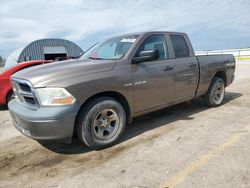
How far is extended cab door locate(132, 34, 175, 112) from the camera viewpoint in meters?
4.05

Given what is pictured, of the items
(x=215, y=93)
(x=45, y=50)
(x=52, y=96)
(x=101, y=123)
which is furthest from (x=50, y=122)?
(x=45, y=50)

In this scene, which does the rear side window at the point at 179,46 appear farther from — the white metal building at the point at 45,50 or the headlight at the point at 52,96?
the white metal building at the point at 45,50

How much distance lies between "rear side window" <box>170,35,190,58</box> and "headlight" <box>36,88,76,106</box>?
2641 mm

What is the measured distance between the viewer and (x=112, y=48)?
4.49 metres

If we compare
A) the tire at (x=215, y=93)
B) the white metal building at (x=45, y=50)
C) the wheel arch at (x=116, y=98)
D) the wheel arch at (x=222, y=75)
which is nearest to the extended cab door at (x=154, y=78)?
the wheel arch at (x=116, y=98)

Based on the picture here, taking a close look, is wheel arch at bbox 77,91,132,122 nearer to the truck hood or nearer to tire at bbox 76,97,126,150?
tire at bbox 76,97,126,150

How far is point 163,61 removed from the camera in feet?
14.9

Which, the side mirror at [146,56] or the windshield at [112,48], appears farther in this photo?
the windshield at [112,48]

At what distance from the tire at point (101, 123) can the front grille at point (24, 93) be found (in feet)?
2.32

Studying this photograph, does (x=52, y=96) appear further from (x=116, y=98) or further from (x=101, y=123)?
(x=116, y=98)

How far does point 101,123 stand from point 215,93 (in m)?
3.55

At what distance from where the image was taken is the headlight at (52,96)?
3.19m

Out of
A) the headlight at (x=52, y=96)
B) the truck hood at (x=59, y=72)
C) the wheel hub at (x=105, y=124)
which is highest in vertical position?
the truck hood at (x=59, y=72)

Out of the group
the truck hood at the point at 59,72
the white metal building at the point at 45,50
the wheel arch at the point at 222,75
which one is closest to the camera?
the truck hood at the point at 59,72
